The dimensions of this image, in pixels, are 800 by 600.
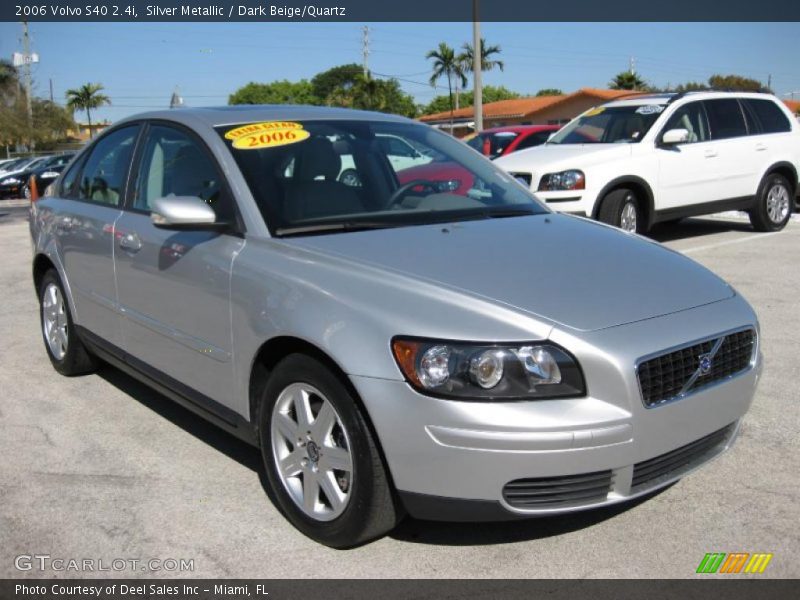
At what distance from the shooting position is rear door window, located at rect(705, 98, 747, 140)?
10094 mm

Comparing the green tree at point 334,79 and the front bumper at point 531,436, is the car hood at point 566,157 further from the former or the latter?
the green tree at point 334,79

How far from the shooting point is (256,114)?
4152 mm

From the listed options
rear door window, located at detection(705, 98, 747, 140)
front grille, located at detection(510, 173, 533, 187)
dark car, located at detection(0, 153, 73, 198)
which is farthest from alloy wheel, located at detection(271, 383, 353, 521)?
dark car, located at detection(0, 153, 73, 198)

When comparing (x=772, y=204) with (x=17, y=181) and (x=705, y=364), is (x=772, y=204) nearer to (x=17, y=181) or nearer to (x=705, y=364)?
(x=705, y=364)

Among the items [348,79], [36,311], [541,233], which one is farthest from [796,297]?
[348,79]

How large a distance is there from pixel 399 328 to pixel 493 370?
13.0 inches

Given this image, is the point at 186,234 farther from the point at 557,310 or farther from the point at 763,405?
the point at 763,405

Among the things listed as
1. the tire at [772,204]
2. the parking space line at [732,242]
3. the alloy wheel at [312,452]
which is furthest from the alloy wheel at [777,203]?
the alloy wheel at [312,452]

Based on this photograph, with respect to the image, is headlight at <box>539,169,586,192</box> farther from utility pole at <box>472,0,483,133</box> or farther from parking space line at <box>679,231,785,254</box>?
utility pole at <box>472,0,483,133</box>

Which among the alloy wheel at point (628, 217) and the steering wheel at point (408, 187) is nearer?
the steering wheel at point (408, 187)

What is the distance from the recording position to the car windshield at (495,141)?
14.0m

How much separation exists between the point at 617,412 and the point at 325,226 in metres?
1.46

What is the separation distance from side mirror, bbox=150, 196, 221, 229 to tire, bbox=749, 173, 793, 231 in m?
8.82

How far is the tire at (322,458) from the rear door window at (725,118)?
8.36 meters
